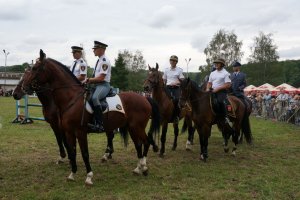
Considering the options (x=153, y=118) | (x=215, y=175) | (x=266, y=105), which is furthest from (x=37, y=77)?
(x=266, y=105)

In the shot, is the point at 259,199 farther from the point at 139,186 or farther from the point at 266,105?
the point at 266,105

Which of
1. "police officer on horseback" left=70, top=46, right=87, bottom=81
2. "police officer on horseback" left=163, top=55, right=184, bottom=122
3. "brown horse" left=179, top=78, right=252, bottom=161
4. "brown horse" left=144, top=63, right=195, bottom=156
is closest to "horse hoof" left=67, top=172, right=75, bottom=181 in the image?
"police officer on horseback" left=70, top=46, right=87, bottom=81

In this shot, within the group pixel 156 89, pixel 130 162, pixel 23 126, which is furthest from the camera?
pixel 23 126

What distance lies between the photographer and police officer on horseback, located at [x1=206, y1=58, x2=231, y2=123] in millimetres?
9758

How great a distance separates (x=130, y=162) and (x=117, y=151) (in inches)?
59.5

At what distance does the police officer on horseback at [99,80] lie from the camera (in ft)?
23.3

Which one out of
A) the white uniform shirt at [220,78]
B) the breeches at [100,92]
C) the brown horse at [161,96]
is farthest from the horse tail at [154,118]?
the white uniform shirt at [220,78]

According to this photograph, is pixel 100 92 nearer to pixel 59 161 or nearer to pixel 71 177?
pixel 71 177

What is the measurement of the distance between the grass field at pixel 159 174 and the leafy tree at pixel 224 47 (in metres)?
49.3

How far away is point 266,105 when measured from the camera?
2528 centimetres

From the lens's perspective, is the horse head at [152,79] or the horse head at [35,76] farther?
the horse head at [152,79]

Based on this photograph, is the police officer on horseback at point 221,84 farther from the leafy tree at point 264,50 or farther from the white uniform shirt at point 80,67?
the leafy tree at point 264,50

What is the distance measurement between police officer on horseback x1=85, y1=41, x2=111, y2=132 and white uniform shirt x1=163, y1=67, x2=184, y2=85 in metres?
3.59

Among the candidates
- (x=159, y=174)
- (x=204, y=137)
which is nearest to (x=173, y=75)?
Answer: (x=204, y=137)
